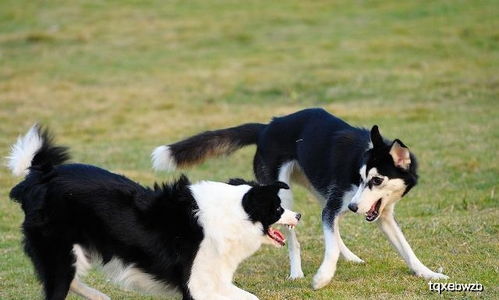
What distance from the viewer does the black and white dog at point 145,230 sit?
6.45m

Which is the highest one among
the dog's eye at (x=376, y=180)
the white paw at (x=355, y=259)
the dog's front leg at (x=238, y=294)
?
the dog's eye at (x=376, y=180)

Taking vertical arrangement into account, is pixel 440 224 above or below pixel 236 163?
above

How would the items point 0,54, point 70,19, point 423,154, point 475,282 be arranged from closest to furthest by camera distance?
1. point 475,282
2. point 423,154
3. point 0,54
4. point 70,19

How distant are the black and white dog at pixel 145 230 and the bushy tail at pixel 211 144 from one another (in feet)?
6.94

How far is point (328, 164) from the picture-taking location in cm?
800

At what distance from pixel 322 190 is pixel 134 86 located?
46.7ft

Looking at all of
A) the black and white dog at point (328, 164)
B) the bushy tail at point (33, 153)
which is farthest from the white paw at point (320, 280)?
the bushy tail at point (33, 153)

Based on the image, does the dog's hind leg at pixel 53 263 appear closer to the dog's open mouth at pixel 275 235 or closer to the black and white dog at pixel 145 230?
the black and white dog at pixel 145 230

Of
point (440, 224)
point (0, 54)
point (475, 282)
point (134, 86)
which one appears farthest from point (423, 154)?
point (0, 54)

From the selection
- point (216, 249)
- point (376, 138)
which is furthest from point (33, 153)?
point (376, 138)

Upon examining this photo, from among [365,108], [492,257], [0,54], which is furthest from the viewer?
[0,54]

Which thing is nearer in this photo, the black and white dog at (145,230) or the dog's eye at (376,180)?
the black and white dog at (145,230)

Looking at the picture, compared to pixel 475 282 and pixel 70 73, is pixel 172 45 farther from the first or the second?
pixel 475 282

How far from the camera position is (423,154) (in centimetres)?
1377
